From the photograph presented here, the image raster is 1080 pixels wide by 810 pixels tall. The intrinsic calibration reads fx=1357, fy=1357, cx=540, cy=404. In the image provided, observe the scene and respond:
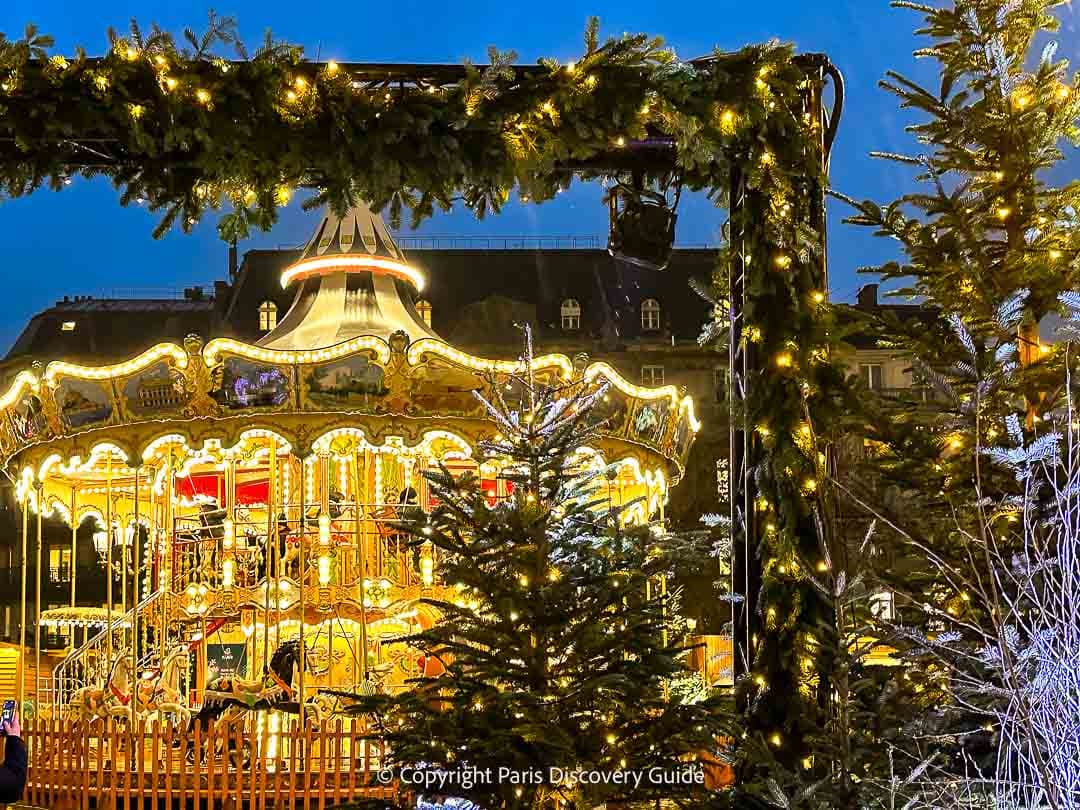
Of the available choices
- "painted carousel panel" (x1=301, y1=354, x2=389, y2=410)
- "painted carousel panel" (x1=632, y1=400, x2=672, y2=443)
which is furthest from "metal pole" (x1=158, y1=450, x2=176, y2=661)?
"painted carousel panel" (x1=632, y1=400, x2=672, y2=443)

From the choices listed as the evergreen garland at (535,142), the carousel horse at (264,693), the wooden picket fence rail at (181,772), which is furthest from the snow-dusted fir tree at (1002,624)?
the carousel horse at (264,693)

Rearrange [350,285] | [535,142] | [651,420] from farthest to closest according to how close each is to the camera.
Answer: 1. [350,285]
2. [651,420]
3. [535,142]

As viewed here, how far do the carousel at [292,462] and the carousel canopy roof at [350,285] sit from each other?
3 cm

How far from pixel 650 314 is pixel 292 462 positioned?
23977mm

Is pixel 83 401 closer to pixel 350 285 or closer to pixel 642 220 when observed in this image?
pixel 350 285

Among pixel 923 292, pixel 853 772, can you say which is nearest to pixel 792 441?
pixel 923 292

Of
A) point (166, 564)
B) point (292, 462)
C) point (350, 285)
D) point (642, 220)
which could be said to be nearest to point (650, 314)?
point (292, 462)

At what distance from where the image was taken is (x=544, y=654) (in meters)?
7.46

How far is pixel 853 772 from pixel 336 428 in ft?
24.7

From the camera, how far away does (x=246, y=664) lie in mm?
15648

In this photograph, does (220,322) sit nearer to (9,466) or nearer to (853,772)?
(9,466)

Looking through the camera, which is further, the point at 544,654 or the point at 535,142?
the point at 535,142

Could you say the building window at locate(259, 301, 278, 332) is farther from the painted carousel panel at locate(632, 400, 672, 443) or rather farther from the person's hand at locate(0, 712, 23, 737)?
the person's hand at locate(0, 712, 23, 737)

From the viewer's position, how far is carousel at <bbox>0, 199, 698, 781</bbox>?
13.1 metres
